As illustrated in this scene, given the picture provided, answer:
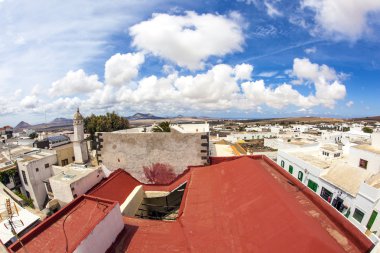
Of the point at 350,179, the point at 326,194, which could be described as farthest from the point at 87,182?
the point at 350,179

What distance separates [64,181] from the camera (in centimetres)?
1527

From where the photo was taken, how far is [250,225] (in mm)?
7512

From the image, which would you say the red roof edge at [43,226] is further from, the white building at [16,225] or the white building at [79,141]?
the white building at [79,141]

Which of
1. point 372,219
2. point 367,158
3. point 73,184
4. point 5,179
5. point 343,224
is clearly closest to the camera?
point 343,224

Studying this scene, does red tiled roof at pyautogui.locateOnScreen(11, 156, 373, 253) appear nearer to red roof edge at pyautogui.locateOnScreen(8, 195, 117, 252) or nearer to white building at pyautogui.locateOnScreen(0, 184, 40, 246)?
red roof edge at pyautogui.locateOnScreen(8, 195, 117, 252)

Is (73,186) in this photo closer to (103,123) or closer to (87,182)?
(87,182)

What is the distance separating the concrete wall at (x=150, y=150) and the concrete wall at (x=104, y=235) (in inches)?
272

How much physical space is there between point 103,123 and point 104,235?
40.4 m

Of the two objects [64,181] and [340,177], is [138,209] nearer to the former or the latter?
[64,181]

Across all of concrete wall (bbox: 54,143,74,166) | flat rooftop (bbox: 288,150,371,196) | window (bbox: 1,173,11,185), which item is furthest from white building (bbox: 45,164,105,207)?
flat rooftop (bbox: 288,150,371,196)

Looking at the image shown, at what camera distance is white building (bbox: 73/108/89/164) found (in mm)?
22203

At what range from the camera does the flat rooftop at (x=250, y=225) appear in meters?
6.34

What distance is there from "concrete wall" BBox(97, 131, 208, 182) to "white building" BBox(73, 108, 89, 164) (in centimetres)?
879

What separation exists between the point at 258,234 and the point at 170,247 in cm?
305
